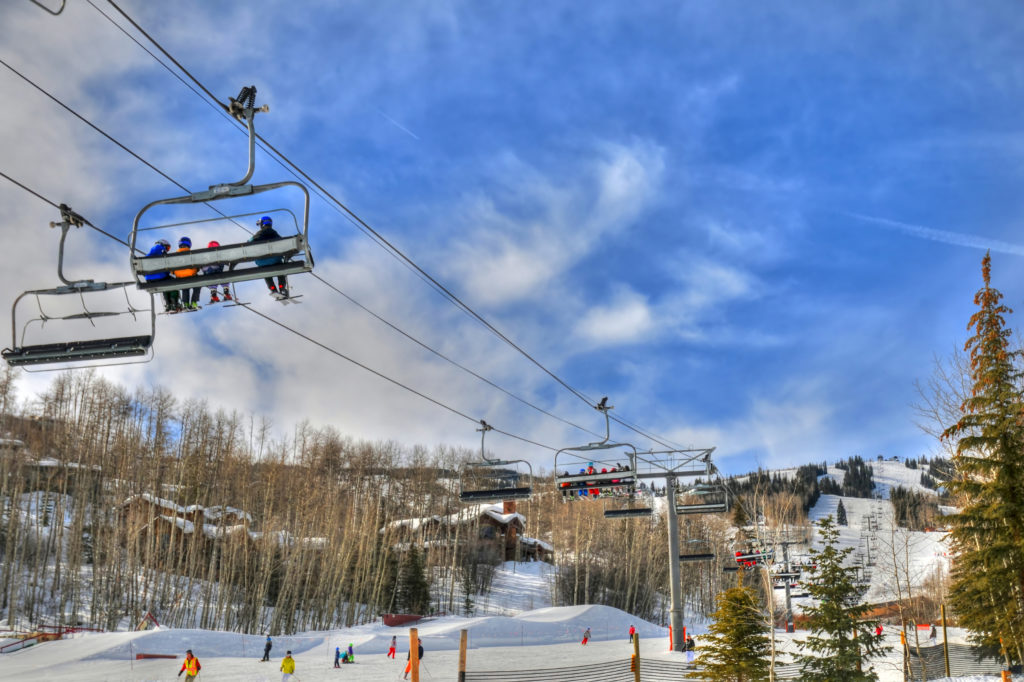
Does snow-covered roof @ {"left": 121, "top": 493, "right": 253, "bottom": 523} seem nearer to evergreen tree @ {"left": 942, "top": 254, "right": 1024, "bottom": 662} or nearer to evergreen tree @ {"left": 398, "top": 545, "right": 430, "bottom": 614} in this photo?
evergreen tree @ {"left": 398, "top": 545, "right": 430, "bottom": 614}

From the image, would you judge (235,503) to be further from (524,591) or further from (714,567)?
(714,567)

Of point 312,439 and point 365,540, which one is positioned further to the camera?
point 312,439

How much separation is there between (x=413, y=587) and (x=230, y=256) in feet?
173

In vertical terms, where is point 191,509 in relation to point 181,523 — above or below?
above

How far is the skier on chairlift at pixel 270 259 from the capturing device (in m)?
8.02

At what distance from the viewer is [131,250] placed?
8234 millimetres

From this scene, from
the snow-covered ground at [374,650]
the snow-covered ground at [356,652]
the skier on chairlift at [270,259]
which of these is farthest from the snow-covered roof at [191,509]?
the skier on chairlift at [270,259]

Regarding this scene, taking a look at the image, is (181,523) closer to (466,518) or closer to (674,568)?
(466,518)

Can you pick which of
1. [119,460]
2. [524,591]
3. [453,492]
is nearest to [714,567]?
[524,591]

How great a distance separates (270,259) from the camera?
316 inches

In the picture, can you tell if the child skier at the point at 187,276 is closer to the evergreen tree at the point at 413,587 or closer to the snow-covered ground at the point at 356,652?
the snow-covered ground at the point at 356,652

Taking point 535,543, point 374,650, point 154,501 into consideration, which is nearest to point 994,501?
point 374,650

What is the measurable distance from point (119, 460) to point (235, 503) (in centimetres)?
1027

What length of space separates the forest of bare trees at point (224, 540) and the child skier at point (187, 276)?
123ft
